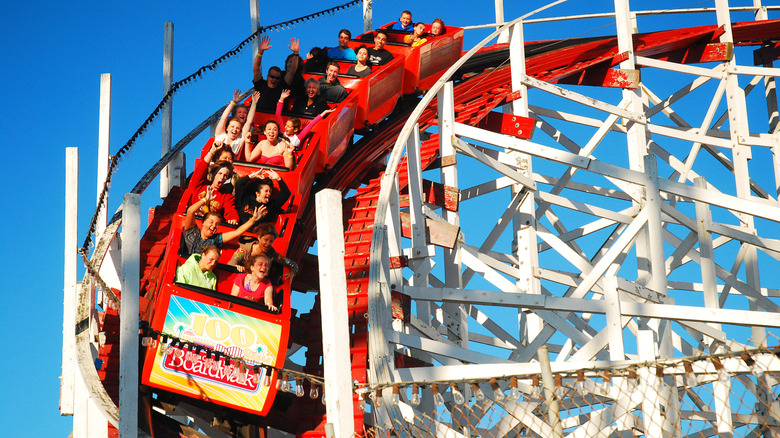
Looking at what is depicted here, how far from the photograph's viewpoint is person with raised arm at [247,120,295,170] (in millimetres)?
9727

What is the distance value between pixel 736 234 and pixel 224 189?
4680mm

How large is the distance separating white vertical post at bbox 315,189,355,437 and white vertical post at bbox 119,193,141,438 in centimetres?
150

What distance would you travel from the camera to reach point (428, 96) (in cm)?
791

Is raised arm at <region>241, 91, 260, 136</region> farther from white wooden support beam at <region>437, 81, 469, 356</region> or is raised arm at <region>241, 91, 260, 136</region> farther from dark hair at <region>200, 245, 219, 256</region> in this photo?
white wooden support beam at <region>437, 81, 469, 356</region>

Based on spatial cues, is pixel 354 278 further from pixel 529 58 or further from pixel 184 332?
pixel 529 58

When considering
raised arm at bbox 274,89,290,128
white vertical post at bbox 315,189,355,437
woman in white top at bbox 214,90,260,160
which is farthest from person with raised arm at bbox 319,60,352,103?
white vertical post at bbox 315,189,355,437

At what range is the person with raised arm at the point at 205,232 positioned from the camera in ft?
27.4

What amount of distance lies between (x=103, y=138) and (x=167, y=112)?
2.48 m

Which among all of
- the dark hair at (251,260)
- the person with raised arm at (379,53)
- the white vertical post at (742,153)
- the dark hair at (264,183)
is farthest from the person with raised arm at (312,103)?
the white vertical post at (742,153)

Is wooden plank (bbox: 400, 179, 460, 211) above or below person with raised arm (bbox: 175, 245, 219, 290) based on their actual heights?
above

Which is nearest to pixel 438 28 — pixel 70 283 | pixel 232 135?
pixel 232 135

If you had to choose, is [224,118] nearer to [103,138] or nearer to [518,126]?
[103,138]

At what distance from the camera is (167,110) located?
12023 millimetres

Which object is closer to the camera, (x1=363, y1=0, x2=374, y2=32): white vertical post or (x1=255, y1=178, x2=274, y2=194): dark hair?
(x1=255, y1=178, x2=274, y2=194): dark hair
